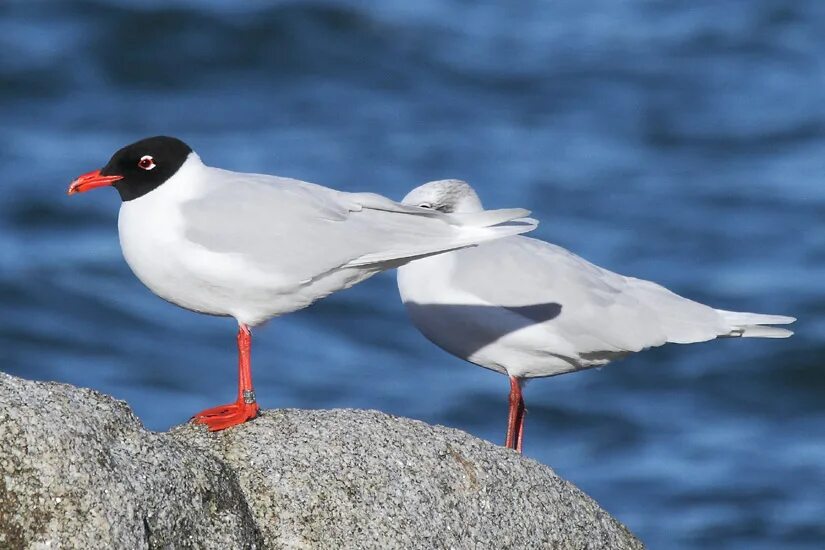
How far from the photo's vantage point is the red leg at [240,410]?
20.4 ft

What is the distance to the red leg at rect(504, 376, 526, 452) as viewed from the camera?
340 inches

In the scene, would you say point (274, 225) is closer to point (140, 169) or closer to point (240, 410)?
point (140, 169)

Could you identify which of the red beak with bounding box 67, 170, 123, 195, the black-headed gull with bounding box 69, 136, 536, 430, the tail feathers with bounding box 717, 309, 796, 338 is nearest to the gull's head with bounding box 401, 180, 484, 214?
the tail feathers with bounding box 717, 309, 796, 338

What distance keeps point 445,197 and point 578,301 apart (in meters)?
1.33

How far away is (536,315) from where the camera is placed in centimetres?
844

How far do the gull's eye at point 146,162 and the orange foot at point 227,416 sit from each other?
1293 mm

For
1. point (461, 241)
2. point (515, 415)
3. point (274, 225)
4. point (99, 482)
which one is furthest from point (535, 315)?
point (99, 482)

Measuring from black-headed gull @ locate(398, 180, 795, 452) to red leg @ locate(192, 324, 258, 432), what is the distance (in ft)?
6.12

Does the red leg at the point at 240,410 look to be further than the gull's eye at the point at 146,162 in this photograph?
No

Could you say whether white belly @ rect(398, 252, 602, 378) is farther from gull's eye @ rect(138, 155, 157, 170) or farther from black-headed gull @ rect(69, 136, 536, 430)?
gull's eye @ rect(138, 155, 157, 170)

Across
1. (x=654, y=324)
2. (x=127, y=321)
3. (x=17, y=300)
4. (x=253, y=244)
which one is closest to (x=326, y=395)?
(x=127, y=321)

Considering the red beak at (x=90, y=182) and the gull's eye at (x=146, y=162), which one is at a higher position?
the gull's eye at (x=146, y=162)

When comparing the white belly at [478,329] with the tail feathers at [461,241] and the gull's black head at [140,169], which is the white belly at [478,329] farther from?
the gull's black head at [140,169]

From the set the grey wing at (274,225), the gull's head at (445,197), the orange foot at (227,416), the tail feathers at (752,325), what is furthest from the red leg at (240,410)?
the tail feathers at (752,325)
